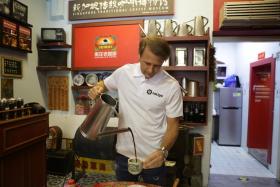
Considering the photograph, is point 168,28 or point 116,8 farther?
point 116,8

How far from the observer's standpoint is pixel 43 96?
361 centimetres

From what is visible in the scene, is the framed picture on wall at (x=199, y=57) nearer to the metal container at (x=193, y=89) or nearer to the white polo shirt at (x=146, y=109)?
the metal container at (x=193, y=89)

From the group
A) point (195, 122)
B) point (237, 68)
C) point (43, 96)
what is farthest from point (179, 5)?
point (237, 68)

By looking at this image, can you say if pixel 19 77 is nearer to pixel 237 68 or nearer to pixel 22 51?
pixel 22 51

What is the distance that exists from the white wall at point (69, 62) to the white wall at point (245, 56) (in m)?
1.04

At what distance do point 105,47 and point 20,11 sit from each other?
44.0 inches

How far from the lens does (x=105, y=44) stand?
3398 mm

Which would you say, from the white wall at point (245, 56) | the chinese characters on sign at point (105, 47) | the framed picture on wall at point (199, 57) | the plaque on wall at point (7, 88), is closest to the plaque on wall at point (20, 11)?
the plaque on wall at point (7, 88)

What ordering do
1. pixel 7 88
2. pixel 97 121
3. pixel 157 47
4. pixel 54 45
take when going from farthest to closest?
pixel 54 45
pixel 7 88
pixel 157 47
pixel 97 121

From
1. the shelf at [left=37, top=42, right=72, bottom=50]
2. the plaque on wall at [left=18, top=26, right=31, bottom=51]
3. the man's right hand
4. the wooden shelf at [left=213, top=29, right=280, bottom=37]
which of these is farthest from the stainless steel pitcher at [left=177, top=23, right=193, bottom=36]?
the plaque on wall at [left=18, top=26, right=31, bottom=51]

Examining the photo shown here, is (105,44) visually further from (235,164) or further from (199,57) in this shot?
(235,164)

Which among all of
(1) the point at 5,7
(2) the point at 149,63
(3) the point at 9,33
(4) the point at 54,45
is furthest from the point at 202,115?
(1) the point at 5,7

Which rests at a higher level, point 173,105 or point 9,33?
point 9,33

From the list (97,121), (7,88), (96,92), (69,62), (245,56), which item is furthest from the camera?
(245,56)
